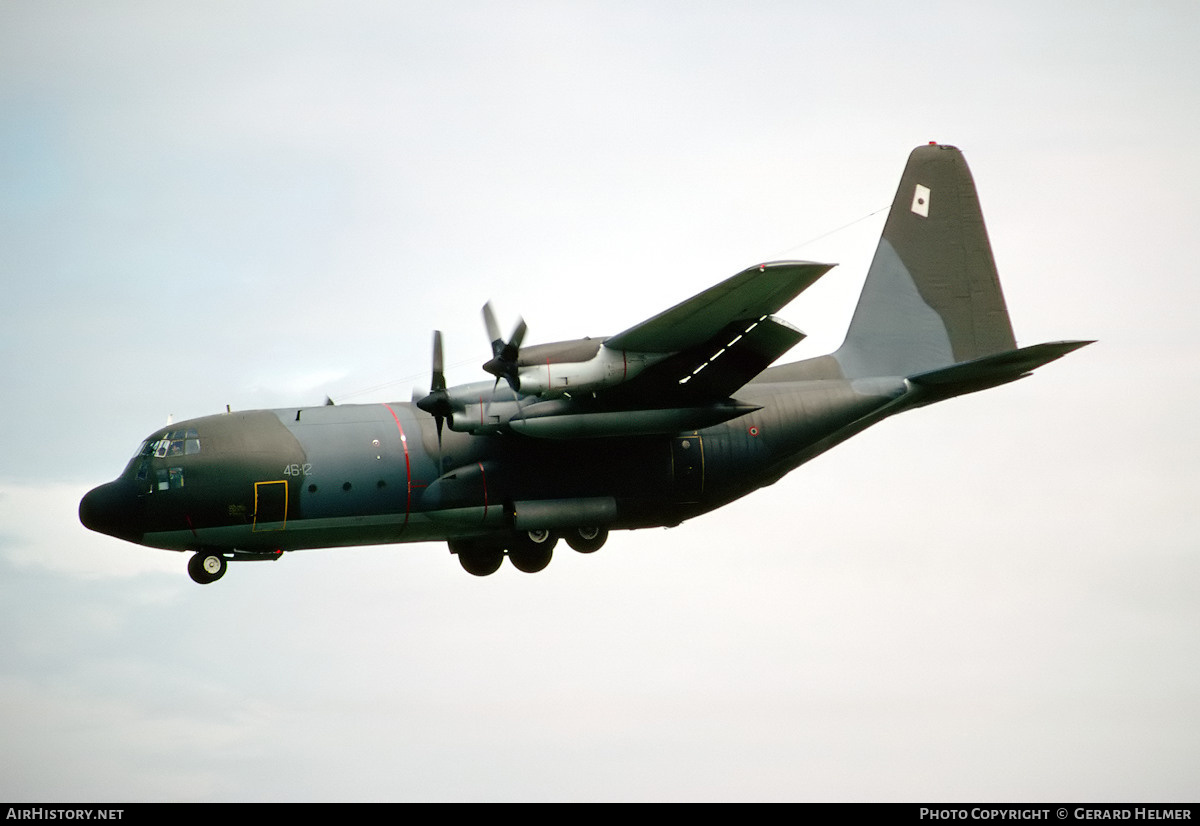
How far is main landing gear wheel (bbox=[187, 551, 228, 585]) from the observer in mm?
22688

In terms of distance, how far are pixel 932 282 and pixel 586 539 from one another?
8793mm

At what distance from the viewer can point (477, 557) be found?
25.0 metres

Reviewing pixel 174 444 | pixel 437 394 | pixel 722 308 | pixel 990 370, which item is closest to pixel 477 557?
pixel 437 394

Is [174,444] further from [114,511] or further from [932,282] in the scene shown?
[932,282]

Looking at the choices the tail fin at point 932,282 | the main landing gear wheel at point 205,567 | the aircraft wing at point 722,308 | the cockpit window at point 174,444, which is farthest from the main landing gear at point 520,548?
the tail fin at point 932,282

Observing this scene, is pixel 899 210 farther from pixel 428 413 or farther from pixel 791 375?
pixel 428 413

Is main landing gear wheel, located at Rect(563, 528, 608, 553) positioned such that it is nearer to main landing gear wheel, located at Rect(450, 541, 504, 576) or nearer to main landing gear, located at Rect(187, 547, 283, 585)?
main landing gear wheel, located at Rect(450, 541, 504, 576)

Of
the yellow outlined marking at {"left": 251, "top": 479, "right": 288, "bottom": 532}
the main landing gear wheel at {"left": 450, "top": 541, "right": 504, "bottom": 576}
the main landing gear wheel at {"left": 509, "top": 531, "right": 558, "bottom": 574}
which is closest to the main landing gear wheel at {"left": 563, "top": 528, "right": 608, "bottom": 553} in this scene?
the main landing gear wheel at {"left": 509, "top": 531, "right": 558, "bottom": 574}

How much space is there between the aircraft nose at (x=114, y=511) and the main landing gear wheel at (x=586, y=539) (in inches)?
283

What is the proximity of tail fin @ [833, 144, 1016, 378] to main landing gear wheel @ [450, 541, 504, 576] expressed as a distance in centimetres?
766

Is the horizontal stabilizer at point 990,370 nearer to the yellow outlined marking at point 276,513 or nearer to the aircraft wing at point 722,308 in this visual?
the aircraft wing at point 722,308

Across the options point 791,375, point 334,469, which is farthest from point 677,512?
point 334,469
